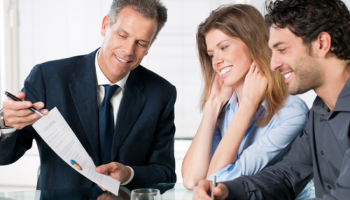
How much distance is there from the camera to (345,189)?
1.18 m

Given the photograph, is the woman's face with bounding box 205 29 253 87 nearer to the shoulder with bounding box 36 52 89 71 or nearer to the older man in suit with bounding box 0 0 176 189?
the older man in suit with bounding box 0 0 176 189

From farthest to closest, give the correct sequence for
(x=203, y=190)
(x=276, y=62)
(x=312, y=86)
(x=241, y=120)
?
(x=241, y=120), (x=276, y=62), (x=312, y=86), (x=203, y=190)

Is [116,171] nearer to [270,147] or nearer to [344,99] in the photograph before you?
[270,147]

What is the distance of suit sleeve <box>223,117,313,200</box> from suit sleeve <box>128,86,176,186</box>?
0.68m

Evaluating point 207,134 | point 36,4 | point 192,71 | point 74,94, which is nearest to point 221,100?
point 207,134

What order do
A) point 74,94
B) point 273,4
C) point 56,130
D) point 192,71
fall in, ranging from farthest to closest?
point 192,71 → point 74,94 → point 273,4 → point 56,130

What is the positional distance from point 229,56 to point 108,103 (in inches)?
31.3

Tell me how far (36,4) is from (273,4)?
356cm

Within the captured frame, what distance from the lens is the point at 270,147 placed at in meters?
1.90

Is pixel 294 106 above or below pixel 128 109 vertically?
above

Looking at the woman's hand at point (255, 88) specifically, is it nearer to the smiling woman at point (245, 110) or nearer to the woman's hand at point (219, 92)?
the smiling woman at point (245, 110)

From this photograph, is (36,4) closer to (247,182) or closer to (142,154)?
(142,154)

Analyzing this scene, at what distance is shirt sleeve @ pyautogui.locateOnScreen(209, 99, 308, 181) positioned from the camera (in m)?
1.88

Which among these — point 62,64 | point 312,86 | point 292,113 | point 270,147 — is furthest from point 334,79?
point 62,64
